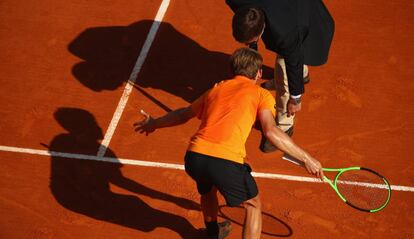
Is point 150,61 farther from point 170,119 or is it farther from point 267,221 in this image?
point 267,221

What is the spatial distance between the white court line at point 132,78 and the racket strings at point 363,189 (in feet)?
10.8

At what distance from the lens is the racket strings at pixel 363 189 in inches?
264

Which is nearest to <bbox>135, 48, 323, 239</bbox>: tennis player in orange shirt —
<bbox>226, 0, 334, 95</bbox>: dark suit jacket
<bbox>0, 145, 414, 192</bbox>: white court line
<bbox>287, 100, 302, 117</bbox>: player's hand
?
<bbox>226, 0, 334, 95</bbox>: dark suit jacket

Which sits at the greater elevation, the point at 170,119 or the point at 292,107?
the point at 292,107

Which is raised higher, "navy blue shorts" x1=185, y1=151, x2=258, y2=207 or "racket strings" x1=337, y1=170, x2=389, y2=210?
"navy blue shorts" x1=185, y1=151, x2=258, y2=207

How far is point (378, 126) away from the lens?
761 centimetres

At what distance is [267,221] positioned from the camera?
22.1ft

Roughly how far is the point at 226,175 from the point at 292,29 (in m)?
1.97

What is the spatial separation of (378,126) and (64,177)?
179 inches

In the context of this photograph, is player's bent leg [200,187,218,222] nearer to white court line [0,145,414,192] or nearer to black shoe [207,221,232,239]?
black shoe [207,221,232,239]

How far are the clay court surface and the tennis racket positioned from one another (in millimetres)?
169

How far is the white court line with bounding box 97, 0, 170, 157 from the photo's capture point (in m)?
7.55

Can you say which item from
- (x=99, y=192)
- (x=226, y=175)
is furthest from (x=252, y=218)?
(x=99, y=192)

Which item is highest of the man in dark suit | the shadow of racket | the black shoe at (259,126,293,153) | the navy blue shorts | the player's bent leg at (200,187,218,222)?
the man in dark suit
